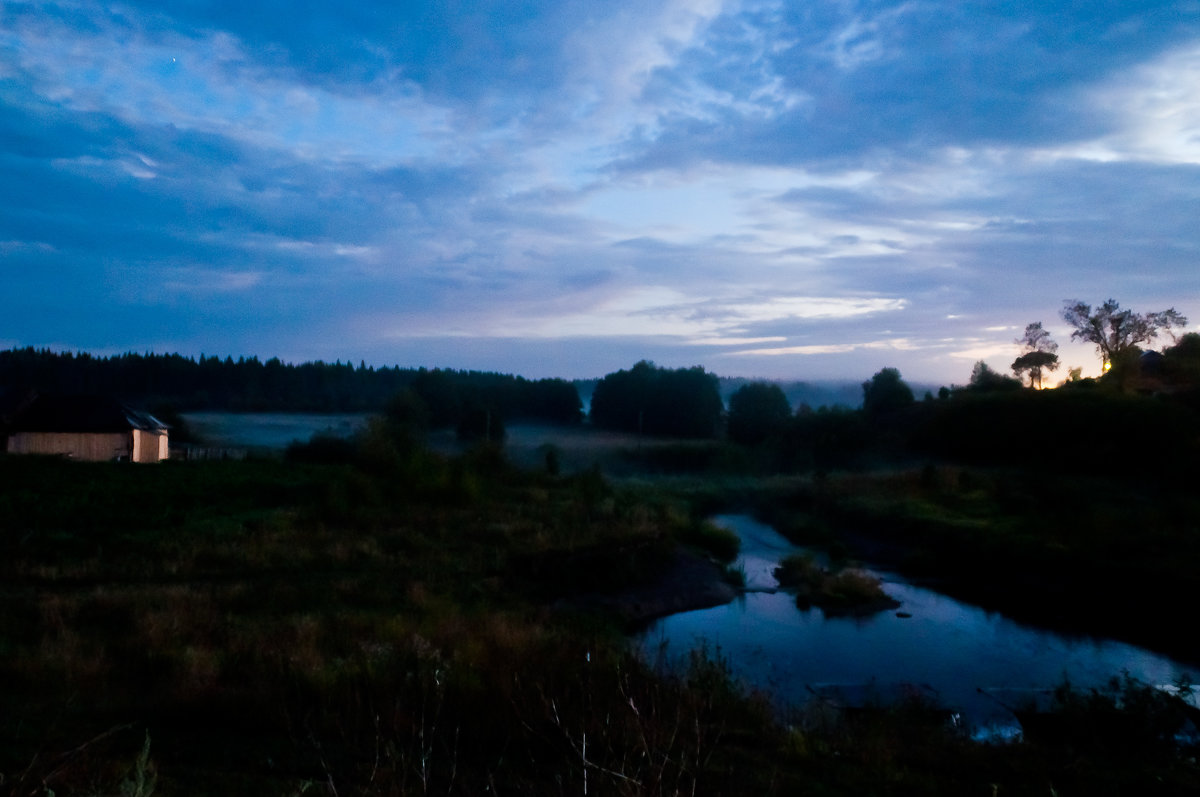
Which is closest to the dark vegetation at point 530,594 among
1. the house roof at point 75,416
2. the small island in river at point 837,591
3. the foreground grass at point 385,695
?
the foreground grass at point 385,695

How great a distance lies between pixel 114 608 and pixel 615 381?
47.2 m

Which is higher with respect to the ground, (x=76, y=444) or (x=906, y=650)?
(x=76, y=444)

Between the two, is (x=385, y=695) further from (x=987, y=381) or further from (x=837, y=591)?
(x=987, y=381)

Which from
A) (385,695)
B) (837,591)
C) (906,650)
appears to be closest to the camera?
(385,695)

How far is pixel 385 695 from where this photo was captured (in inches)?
302

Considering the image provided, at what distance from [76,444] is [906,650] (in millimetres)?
41219

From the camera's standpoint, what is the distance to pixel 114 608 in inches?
529

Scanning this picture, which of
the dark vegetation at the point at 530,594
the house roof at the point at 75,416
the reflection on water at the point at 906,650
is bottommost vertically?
the reflection on water at the point at 906,650

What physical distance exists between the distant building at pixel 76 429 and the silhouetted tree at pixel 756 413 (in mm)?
35411

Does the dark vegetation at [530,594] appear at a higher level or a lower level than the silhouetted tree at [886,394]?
lower

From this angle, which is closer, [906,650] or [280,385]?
[906,650]

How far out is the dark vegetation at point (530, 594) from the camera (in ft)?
21.3

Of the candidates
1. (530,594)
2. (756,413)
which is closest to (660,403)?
(756,413)

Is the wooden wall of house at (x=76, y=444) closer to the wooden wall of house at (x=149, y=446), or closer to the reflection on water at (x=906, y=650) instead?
the wooden wall of house at (x=149, y=446)
